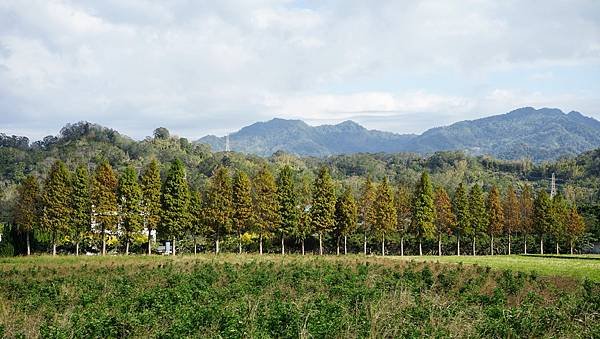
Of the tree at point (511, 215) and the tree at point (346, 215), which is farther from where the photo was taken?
the tree at point (511, 215)

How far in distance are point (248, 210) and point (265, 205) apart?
1673 millimetres

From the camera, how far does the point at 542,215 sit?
5378 centimetres

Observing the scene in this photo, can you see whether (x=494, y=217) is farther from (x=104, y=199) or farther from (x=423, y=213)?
(x=104, y=199)

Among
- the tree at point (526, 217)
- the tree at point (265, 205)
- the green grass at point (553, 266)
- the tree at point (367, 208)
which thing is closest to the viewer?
the green grass at point (553, 266)

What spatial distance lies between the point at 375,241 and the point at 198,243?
18461mm

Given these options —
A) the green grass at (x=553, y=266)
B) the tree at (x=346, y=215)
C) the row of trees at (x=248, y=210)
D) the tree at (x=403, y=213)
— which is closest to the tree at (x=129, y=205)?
the row of trees at (x=248, y=210)

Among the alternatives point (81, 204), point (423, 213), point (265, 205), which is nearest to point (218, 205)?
point (265, 205)

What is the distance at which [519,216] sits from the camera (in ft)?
181

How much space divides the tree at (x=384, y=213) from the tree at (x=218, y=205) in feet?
46.3

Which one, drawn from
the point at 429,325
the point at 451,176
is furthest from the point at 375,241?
the point at 451,176

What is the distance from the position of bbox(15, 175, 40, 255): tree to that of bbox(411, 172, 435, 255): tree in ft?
111

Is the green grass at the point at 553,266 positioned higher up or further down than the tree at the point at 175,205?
further down

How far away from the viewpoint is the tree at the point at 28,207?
43062 mm

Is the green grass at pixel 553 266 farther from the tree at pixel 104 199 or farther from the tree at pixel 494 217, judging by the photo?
the tree at pixel 104 199
